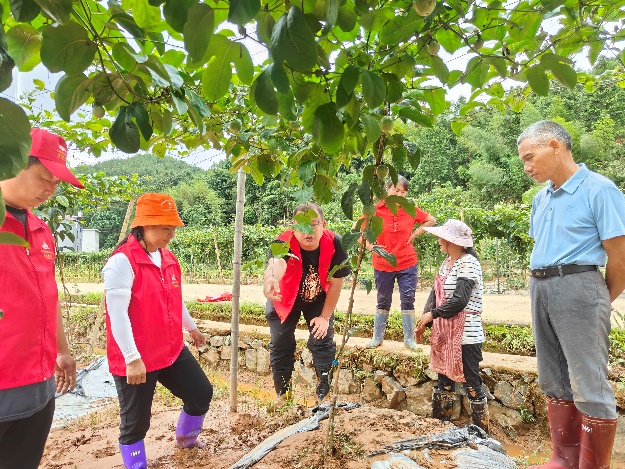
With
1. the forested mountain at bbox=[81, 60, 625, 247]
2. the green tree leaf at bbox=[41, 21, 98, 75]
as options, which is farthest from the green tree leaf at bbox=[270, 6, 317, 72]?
the forested mountain at bbox=[81, 60, 625, 247]

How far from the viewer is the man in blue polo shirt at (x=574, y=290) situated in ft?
6.64

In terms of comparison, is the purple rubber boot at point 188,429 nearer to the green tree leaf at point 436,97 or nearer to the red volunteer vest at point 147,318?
the red volunteer vest at point 147,318

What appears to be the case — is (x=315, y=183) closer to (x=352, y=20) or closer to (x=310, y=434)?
(x=352, y=20)

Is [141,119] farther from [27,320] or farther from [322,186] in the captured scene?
[27,320]

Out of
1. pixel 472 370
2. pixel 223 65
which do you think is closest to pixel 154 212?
pixel 223 65

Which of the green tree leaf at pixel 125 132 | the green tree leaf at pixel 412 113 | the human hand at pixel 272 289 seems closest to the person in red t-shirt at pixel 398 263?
the human hand at pixel 272 289

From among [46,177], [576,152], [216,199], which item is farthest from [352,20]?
[216,199]

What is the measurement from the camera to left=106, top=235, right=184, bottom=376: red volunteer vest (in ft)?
7.85

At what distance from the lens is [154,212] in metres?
2.42

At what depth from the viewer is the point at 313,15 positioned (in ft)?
3.17

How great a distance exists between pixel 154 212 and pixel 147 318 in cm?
58

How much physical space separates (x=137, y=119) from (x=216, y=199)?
31625mm

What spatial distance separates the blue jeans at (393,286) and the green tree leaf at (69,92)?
3.53 metres

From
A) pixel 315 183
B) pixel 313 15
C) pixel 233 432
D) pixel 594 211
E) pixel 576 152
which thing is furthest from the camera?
pixel 576 152
